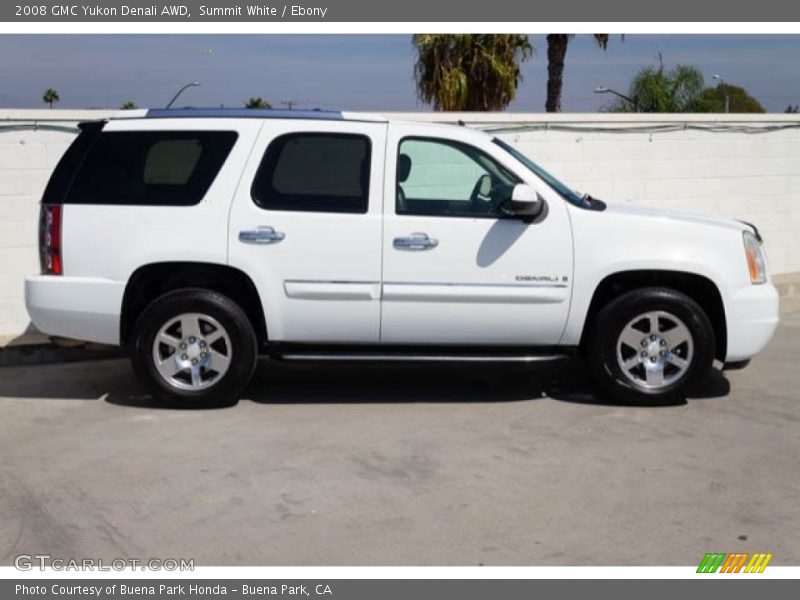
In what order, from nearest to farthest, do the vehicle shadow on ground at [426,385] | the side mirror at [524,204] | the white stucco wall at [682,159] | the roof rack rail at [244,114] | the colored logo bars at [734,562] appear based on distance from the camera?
1. the colored logo bars at [734,562]
2. the side mirror at [524,204]
3. the roof rack rail at [244,114]
4. the vehicle shadow on ground at [426,385]
5. the white stucco wall at [682,159]

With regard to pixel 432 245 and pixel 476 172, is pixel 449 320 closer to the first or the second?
pixel 432 245

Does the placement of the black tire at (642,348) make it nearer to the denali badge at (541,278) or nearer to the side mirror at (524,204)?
the denali badge at (541,278)

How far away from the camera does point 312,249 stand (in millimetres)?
7023

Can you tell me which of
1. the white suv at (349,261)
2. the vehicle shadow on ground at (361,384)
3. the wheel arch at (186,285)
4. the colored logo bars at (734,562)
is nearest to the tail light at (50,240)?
the white suv at (349,261)

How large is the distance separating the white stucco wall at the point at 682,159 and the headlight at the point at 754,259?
3.67 m

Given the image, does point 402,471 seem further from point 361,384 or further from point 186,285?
point 186,285

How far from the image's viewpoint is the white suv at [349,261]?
7.04 m

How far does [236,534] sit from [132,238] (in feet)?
8.62

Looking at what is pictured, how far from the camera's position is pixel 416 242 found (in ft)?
23.0

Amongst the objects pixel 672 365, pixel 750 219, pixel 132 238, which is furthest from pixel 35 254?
pixel 750 219

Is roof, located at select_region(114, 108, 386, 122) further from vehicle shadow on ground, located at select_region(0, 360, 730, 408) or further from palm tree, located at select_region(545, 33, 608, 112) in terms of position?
palm tree, located at select_region(545, 33, 608, 112)

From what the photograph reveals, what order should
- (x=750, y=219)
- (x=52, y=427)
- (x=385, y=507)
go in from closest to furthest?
1. (x=385, y=507)
2. (x=52, y=427)
3. (x=750, y=219)

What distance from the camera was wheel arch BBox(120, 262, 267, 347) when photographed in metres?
7.12

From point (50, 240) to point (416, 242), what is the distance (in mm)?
2376
